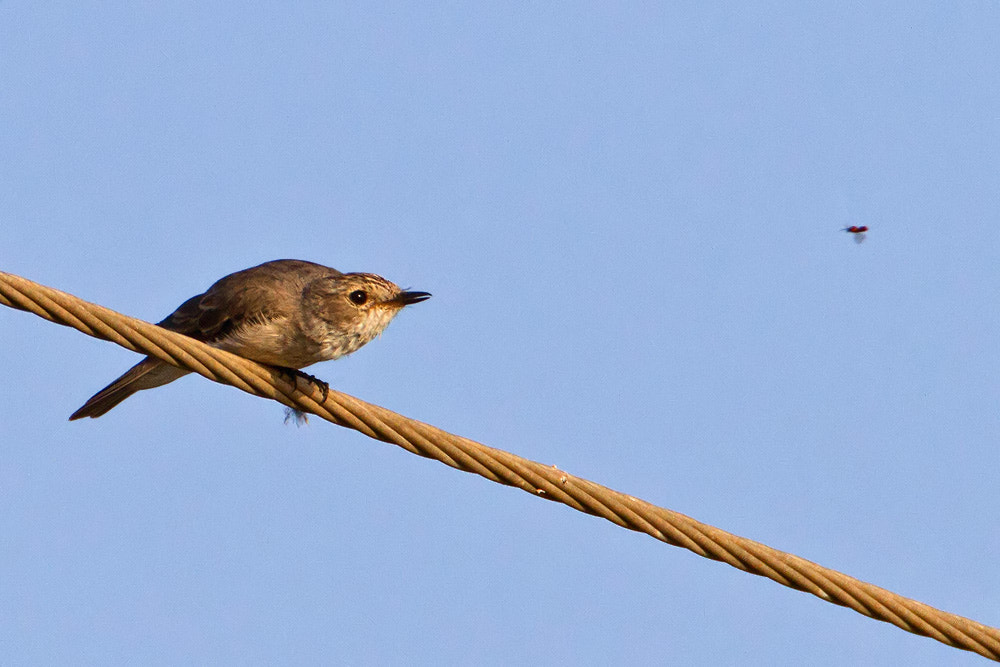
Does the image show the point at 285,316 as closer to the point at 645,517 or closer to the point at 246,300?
the point at 246,300

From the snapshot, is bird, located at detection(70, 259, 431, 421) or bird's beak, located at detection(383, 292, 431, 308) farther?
bird's beak, located at detection(383, 292, 431, 308)

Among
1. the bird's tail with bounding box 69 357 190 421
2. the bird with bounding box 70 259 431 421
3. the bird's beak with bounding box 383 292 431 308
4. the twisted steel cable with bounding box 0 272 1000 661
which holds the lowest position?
the twisted steel cable with bounding box 0 272 1000 661

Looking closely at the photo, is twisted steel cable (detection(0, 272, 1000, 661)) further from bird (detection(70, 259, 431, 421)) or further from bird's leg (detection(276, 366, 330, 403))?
bird (detection(70, 259, 431, 421))

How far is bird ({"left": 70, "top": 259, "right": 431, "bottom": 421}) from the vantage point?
25.3 ft

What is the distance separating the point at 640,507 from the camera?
552 cm

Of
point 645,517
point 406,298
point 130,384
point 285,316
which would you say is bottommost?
point 645,517

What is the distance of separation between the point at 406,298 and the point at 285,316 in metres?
0.74

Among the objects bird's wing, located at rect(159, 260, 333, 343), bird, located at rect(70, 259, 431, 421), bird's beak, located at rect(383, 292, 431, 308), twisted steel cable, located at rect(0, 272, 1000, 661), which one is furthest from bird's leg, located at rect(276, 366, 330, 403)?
twisted steel cable, located at rect(0, 272, 1000, 661)

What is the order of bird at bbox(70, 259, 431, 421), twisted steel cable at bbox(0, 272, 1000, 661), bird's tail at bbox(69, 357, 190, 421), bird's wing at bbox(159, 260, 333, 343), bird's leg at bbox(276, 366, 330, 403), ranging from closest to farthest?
twisted steel cable at bbox(0, 272, 1000, 661) < bird's leg at bbox(276, 366, 330, 403) < bird at bbox(70, 259, 431, 421) < bird's wing at bbox(159, 260, 333, 343) < bird's tail at bbox(69, 357, 190, 421)

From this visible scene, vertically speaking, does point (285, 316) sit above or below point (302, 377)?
above

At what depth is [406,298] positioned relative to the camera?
8055mm

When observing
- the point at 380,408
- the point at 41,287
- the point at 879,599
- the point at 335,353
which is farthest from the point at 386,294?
the point at 879,599

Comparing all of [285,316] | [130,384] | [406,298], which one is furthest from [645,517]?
[130,384]

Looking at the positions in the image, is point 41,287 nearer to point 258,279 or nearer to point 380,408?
point 380,408
